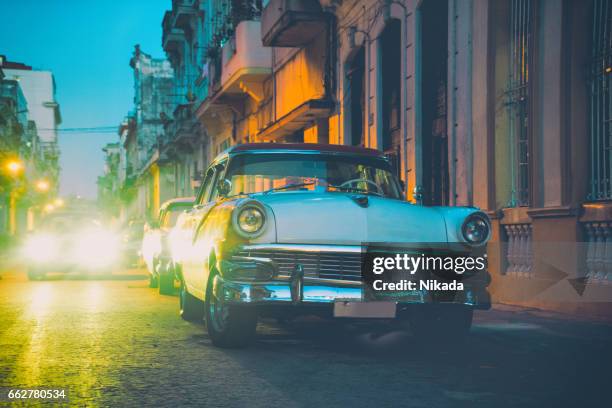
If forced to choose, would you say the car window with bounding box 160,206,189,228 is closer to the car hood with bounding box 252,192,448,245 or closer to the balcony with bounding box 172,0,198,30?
the car hood with bounding box 252,192,448,245

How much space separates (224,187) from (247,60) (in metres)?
17.9

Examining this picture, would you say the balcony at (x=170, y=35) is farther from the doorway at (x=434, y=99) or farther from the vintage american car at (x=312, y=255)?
the vintage american car at (x=312, y=255)

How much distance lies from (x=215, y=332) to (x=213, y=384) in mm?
1662

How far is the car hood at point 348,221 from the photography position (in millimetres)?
6996

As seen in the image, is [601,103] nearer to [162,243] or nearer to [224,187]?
[224,187]

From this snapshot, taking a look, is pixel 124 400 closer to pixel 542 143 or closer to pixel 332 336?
pixel 332 336

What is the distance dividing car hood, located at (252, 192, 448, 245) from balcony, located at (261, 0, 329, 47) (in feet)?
46.1

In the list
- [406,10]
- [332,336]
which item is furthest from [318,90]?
[332,336]

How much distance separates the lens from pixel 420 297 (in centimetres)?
690

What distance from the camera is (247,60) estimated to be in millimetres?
25719

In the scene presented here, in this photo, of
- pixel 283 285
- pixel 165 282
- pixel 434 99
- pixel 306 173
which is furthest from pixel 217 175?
pixel 434 99

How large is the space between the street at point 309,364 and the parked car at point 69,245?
936cm

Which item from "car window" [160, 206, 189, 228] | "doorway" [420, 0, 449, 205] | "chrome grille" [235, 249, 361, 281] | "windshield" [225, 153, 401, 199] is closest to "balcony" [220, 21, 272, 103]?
"doorway" [420, 0, 449, 205]

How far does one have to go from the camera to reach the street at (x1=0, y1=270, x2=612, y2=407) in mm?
5480
